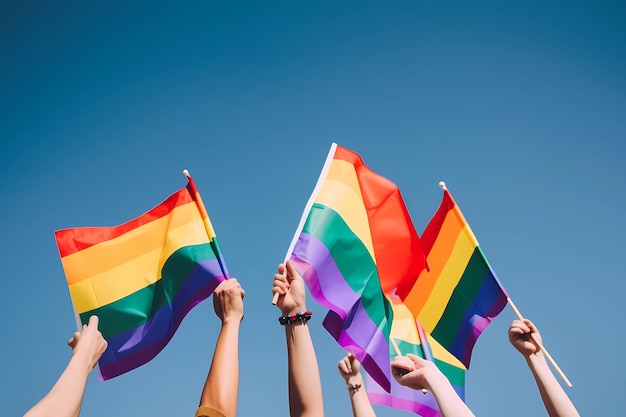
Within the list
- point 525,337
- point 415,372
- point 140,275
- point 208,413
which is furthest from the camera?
point 140,275

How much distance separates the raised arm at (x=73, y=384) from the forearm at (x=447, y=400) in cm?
183

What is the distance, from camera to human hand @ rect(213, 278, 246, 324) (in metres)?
3.82

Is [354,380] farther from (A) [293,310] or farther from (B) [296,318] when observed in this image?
(B) [296,318]

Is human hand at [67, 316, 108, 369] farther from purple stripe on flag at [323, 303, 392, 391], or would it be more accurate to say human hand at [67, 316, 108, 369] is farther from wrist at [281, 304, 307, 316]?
purple stripe on flag at [323, 303, 392, 391]

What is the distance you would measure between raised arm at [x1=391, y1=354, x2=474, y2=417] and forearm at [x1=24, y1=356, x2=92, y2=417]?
5.73 feet

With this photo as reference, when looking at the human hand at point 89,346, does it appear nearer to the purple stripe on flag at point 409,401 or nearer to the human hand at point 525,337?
the human hand at point 525,337

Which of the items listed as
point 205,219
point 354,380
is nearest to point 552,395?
point 354,380

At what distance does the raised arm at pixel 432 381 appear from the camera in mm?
2781

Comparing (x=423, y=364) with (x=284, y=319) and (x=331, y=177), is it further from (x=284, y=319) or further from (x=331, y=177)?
(x=331, y=177)

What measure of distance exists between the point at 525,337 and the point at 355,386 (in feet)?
5.93

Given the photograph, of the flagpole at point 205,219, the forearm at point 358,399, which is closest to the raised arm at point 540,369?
the forearm at point 358,399

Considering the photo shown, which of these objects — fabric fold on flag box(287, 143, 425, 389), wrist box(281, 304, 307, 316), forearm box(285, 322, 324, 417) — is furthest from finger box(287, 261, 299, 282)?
forearm box(285, 322, 324, 417)

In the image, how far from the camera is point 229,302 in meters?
3.90

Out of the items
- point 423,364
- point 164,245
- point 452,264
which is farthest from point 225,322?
point 452,264
